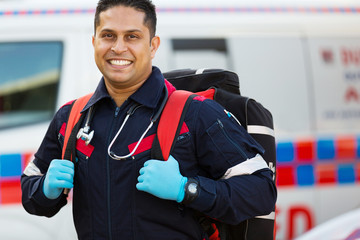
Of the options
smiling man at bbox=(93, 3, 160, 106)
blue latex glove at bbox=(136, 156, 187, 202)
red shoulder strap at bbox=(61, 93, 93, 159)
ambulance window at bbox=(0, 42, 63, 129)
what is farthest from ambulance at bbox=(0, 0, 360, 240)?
blue latex glove at bbox=(136, 156, 187, 202)

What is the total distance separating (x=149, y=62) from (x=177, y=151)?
1.10 ft

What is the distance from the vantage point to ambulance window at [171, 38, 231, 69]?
347cm

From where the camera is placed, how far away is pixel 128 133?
1.82 meters

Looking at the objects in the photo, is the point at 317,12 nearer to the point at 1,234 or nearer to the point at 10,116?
the point at 10,116

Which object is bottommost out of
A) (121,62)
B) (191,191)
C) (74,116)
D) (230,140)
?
(191,191)

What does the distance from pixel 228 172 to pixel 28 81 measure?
199 cm

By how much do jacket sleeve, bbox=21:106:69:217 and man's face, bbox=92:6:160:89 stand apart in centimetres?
26

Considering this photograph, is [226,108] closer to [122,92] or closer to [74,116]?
[122,92]

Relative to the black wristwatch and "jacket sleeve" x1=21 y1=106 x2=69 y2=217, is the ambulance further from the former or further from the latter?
Answer: the black wristwatch

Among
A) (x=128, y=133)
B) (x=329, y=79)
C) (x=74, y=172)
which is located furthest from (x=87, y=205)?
(x=329, y=79)

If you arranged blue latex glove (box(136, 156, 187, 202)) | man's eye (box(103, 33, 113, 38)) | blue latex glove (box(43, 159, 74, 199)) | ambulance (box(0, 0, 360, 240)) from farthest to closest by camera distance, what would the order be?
ambulance (box(0, 0, 360, 240)) → man's eye (box(103, 33, 113, 38)) → blue latex glove (box(43, 159, 74, 199)) → blue latex glove (box(136, 156, 187, 202))

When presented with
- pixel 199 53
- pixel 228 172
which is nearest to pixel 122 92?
pixel 228 172

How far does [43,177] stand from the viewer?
196cm

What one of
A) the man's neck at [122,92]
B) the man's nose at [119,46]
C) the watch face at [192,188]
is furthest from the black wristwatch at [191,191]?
the man's nose at [119,46]
